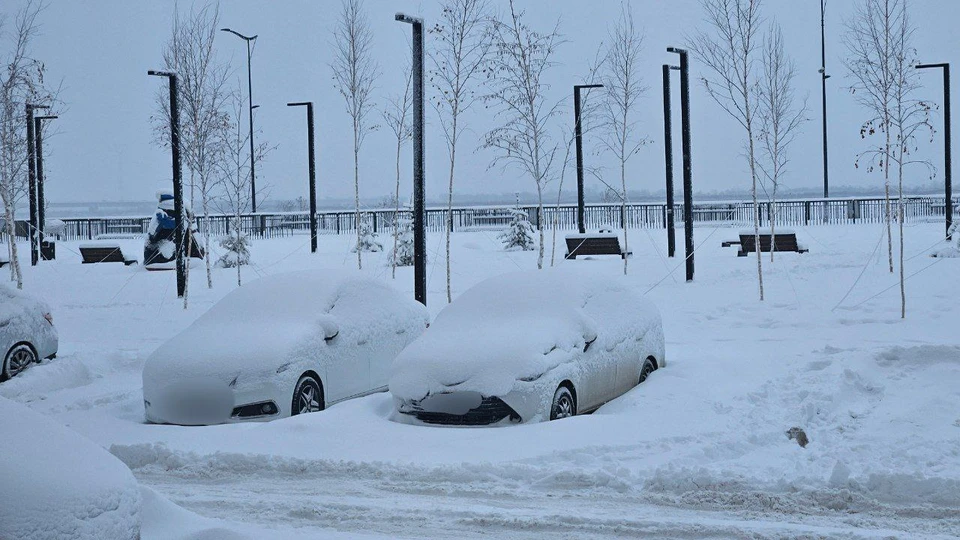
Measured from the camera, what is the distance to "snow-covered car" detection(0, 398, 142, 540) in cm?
382

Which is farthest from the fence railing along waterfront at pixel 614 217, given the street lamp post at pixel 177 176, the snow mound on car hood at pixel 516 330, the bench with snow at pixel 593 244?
the snow mound on car hood at pixel 516 330

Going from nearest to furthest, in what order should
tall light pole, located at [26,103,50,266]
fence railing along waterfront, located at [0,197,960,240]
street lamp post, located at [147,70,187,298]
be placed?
street lamp post, located at [147,70,187,298]
tall light pole, located at [26,103,50,266]
fence railing along waterfront, located at [0,197,960,240]

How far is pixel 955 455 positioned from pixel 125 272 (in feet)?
84.4

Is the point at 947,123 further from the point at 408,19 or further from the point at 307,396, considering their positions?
the point at 307,396

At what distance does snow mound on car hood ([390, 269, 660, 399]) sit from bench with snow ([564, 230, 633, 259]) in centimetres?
1723

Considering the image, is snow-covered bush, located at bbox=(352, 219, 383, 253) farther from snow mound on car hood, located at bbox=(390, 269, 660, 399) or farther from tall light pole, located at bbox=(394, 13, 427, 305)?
snow mound on car hood, located at bbox=(390, 269, 660, 399)

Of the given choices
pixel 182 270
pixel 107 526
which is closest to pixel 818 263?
pixel 182 270

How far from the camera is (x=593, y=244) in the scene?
28891mm

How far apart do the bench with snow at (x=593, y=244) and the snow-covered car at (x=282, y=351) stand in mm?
16994

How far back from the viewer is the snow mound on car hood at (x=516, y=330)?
29.8ft

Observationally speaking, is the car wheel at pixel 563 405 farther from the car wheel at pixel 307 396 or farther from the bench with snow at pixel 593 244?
the bench with snow at pixel 593 244

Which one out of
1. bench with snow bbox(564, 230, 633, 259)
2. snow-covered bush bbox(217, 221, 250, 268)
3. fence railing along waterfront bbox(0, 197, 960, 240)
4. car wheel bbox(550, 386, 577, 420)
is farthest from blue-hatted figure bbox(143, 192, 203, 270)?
car wheel bbox(550, 386, 577, 420)

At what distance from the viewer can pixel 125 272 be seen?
96.2 ft

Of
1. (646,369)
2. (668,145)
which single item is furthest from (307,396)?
(668,145)
